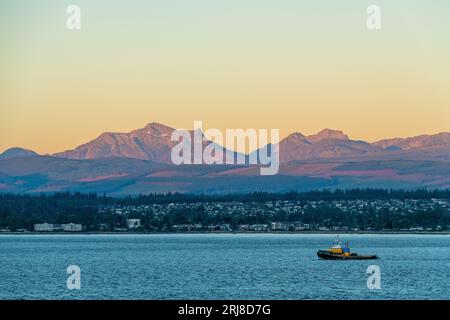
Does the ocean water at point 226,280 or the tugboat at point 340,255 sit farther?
the tugboat at point 340,255

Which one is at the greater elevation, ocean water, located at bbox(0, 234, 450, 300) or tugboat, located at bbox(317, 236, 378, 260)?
tugboat, located at bbox(317, 236, 378, 260)

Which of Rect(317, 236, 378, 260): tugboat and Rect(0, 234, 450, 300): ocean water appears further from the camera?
Rect(317, 236, 378, 260): tugboat

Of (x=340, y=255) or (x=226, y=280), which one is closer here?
(x=226, y=280)

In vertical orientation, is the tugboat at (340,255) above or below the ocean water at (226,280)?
above

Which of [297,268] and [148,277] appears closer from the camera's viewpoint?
[148,277]

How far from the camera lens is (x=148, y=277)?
431 feet
